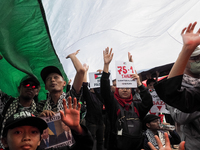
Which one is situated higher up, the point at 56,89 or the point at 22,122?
the point at 56,89

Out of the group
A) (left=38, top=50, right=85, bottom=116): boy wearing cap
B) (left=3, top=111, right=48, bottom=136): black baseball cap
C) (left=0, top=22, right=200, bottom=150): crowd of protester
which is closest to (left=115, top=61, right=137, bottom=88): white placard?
(left=0, top=22, right=200, bottom=150): crowd of protester

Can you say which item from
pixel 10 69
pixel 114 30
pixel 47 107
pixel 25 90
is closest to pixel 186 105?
pixel 47 107

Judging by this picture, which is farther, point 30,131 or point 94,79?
point 94,79

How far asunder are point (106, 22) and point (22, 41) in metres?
1.29

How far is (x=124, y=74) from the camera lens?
11.6 feet

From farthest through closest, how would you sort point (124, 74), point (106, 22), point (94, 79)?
point (94, 79), point (124, 74), point (106, 22)

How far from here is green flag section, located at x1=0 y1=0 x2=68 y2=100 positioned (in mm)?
2346

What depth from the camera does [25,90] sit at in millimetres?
2729

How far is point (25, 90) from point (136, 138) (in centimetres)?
179

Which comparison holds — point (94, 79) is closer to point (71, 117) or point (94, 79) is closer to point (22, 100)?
point (22, 100)

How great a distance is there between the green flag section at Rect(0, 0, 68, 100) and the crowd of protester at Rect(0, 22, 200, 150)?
40 centimetres

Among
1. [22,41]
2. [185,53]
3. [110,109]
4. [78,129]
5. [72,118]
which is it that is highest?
[22,41]

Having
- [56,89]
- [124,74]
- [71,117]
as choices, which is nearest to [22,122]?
[71,117]

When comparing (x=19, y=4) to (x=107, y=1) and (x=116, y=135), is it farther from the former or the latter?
(x=116, y=135)
